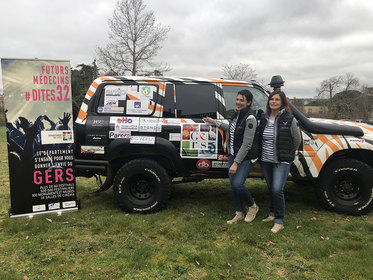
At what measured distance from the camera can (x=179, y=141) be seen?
384 centimetres

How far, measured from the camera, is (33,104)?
3.78m

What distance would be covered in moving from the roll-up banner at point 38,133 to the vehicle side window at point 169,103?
143 centimetres

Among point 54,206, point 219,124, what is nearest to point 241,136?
point 219,124

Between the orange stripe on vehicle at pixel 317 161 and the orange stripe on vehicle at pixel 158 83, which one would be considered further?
the orange stripe on vehicle at pixel 158 83

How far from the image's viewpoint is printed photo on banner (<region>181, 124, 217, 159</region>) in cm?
383

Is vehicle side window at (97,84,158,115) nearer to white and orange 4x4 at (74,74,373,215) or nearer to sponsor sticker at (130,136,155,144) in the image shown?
white and orange 4x4 at (74,74,373,215)

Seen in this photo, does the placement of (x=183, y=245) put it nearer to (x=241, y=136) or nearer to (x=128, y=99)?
(x=241, y=136)

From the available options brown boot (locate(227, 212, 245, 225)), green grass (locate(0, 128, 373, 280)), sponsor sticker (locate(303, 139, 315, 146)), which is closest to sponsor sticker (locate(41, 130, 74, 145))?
green grass (locate(0, 128, 373, 280))

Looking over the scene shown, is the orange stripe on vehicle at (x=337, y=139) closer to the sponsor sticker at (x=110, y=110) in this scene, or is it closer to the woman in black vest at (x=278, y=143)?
the woman in black vest at (x=278, y=143)

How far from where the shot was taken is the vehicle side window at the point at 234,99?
3.93 metres

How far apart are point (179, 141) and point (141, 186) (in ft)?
3.07

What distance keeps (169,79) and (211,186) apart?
8.69ft

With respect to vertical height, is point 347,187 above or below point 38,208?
above

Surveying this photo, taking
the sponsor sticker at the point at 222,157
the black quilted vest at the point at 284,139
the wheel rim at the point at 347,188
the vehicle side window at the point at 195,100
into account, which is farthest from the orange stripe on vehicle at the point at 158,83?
the wheel rim at the point at 347,188
